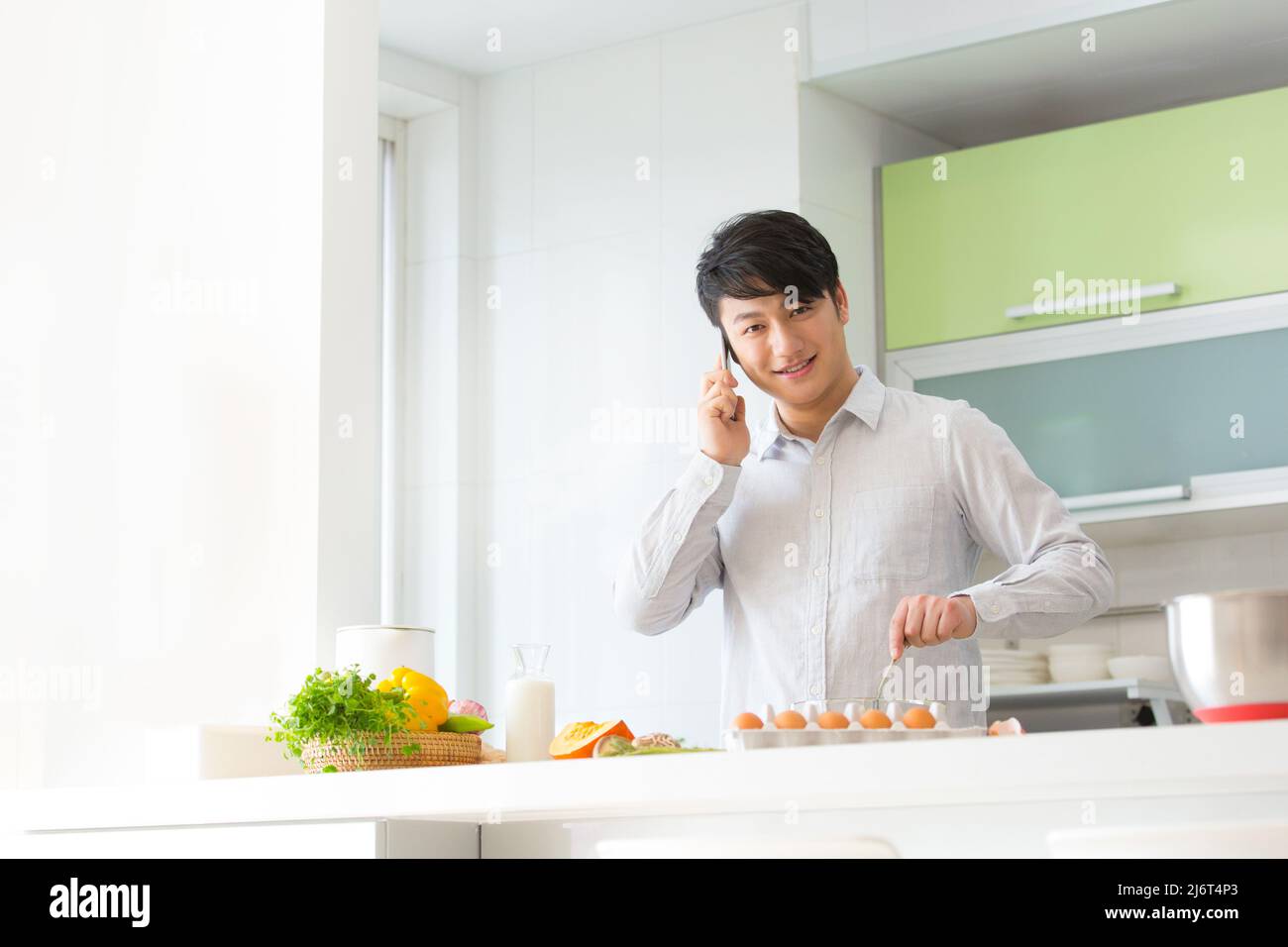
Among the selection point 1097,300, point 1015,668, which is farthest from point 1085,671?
point 1097,300

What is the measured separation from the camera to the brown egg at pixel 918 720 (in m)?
1.35

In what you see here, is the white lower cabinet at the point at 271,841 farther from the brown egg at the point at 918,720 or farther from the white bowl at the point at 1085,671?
the white bowl at the point at 1085,671

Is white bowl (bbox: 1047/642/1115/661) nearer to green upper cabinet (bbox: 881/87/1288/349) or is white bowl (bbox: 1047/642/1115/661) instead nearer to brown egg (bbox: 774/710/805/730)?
green upper cabinet (bbox: 881/87/1288/349)

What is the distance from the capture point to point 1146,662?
10.9 feet

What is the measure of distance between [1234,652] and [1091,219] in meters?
2.33

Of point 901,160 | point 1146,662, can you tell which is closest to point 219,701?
point 1146,662

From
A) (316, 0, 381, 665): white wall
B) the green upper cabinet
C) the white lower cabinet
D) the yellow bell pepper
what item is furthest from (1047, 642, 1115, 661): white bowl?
the white lower cabinet

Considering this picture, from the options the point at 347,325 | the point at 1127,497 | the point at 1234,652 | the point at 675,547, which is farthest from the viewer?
the point at 1127,497

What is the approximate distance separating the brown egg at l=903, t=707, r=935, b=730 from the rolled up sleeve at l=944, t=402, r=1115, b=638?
47cm

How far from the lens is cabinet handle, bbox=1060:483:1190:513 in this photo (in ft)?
10.7

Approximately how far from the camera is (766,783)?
127 cm

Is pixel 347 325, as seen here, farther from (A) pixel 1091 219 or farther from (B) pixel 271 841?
(A) pixel 1091 219

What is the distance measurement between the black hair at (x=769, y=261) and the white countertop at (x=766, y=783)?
824mm
